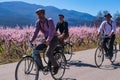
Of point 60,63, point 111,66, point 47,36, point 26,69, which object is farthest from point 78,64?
point 26,69

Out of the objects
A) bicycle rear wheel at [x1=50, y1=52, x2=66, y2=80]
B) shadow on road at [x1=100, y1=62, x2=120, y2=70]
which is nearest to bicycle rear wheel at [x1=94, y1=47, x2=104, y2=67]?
shadow on road at [x1=100, y1=62, x2=120, y2=70]

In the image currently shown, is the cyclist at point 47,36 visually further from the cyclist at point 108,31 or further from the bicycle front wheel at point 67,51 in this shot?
the bicycle front wheel at point 67,51

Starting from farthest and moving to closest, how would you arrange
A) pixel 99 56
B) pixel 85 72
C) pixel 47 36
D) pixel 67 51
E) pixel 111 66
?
1. pixel 67 51
2. pixel 111 66
3. pixel 99 56
4. pixel 85 72
5. pixel 47 36

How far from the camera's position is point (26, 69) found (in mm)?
10281

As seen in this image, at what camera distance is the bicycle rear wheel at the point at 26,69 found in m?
10.1

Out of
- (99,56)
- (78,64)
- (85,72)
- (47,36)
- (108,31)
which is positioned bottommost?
(78,64)

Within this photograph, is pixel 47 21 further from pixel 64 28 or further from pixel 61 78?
pixel 64 28

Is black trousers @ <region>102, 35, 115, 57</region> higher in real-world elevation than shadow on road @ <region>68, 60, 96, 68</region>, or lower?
higher

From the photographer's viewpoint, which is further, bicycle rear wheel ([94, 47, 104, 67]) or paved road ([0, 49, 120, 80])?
bicycle rear wheel ([94, 47, 104, 67])

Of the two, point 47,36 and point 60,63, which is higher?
point 47,36

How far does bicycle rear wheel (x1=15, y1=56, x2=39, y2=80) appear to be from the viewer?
10086 millimetres

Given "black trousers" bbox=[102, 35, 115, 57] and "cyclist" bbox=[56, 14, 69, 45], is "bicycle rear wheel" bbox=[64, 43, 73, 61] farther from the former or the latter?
"black trousers" bbox=[102, 35, 115, 57]

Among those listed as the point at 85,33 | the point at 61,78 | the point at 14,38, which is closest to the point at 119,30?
the point at 85,33

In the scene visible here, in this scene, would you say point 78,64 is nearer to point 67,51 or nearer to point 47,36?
point 67,51
